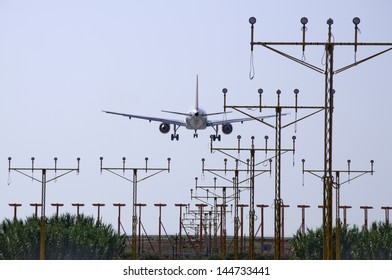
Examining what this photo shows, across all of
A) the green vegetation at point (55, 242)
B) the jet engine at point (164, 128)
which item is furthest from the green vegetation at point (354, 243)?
the jet engine at point (164, 128)

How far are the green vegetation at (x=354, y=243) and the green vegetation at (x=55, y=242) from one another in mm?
17612

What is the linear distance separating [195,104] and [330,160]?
118711 millimetres

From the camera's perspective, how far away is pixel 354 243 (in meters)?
117

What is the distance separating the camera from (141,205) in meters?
146

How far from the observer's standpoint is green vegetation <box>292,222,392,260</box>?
11288 centimetres

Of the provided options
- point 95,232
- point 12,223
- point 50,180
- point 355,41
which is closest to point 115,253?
point 95,232

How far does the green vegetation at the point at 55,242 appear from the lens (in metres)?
111

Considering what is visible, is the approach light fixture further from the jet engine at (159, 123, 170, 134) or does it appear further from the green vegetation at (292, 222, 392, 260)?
the jet engine at (159, 123, 170, 134)

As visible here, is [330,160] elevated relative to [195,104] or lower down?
lower down

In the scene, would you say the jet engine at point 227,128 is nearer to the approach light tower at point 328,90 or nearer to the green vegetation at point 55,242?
the green vegetation at point 55,242

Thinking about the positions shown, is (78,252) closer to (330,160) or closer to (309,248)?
(309,248)

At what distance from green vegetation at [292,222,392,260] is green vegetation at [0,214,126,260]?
1761 centimetres

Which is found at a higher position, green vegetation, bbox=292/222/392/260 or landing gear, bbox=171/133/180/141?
landing gear, bbox=171/133/180/141

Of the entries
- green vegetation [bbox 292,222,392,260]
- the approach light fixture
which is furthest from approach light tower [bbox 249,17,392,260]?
green vegetation [bbox 292,222,392,260]
